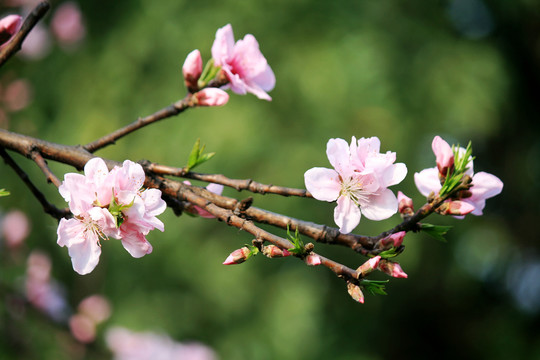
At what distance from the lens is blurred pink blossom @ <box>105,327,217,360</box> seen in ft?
6.75

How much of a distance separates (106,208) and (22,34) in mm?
285

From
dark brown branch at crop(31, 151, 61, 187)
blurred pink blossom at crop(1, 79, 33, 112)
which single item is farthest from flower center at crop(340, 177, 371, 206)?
blurred pink blossom at crop(1, 79, 33, 112)

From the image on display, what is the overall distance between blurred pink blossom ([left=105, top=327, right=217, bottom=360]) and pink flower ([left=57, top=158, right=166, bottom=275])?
1584 mm

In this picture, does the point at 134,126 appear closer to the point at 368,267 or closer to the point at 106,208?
the point at 106,208

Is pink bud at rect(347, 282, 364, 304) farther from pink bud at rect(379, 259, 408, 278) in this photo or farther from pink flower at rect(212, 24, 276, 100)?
pink flower at rect(212, 24, 276, 100)

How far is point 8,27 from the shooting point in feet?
2.30

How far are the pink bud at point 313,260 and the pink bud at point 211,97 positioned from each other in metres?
0.27

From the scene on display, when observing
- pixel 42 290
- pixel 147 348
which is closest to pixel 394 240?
pixel 147 348

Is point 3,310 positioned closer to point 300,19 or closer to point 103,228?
point 103,228

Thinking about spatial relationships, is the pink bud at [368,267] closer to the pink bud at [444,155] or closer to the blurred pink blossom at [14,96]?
the pink bud at [444,155]

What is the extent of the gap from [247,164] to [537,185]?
281 cm

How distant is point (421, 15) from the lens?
114 inches

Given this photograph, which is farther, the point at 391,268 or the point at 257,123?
the point at 257,123

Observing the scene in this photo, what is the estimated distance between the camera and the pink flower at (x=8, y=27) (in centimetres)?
70
